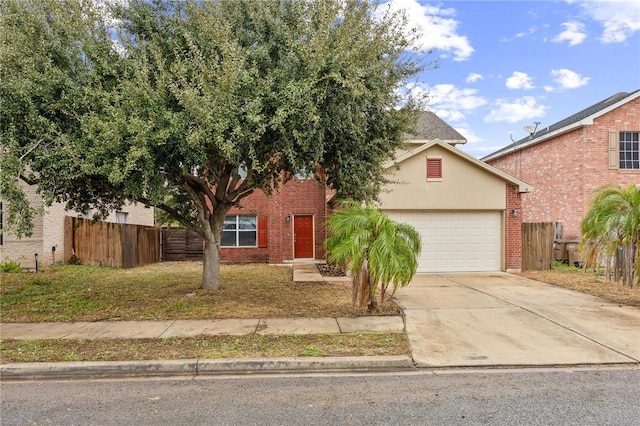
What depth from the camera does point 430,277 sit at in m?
14.0

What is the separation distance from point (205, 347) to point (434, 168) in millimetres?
10931

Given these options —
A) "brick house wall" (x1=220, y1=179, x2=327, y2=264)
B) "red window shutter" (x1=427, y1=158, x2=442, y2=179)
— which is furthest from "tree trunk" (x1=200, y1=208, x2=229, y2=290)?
"red window shutter" (x1=427, y1=158, x2=442, y2=179)

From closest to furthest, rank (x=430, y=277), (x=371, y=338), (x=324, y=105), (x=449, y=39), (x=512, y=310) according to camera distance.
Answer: (x=371, y=338) < (x=324, y=105) < (x=512, y=310) < (x=449, y=39) < (x=430, y=277)

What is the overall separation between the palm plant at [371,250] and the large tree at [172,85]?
1618mm

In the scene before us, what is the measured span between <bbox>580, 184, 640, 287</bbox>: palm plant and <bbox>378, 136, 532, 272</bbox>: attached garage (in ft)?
15.4

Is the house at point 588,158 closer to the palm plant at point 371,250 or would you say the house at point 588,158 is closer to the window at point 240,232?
the palm plant at point 371,250

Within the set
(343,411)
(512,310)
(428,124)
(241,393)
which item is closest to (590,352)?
(512,310)

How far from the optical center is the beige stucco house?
1490 centimetres

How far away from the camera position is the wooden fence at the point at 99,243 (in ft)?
55.2

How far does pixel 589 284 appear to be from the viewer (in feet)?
40.2

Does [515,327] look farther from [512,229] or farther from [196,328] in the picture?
[512,229]

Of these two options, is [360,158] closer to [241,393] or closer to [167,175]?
[167,175]

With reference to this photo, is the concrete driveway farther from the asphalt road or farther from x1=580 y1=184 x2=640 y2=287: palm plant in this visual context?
x1=580 y1=184 x2=640 y2=287: palm plant

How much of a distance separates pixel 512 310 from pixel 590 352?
269 cm
